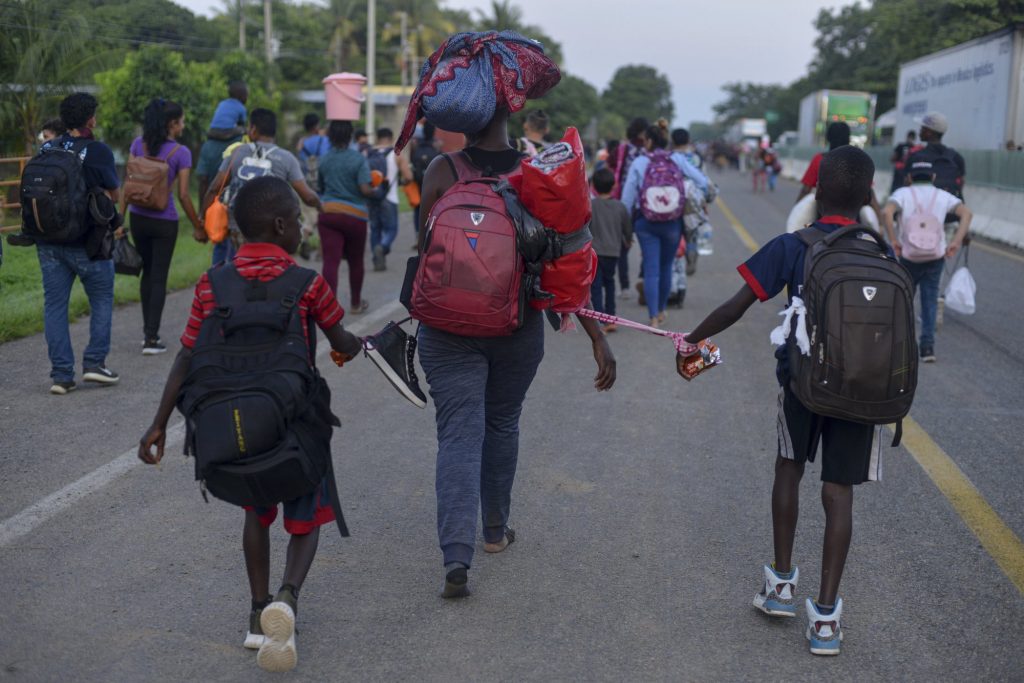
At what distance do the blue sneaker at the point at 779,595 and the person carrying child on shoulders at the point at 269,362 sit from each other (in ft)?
5.13

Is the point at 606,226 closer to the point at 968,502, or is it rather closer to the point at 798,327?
the point at 968,502

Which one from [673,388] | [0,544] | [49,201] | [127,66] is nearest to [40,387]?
[49,201]

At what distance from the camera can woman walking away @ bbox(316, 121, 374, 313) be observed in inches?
403

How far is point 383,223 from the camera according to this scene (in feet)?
47.6

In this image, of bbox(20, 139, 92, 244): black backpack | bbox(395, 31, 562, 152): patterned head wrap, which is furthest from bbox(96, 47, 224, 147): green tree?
bbox(395, 31, 562, 152): patterned head wrap

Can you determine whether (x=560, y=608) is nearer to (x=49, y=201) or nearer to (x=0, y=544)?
(x=0, y=544)

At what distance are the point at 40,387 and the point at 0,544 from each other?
10.1 feet

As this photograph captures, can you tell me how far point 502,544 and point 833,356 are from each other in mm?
1759

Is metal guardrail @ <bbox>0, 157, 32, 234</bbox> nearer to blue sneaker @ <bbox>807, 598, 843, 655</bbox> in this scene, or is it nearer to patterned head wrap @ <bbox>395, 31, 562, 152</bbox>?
patterned head wrap @ <bbox>395, 31, 562, 152</bbox>

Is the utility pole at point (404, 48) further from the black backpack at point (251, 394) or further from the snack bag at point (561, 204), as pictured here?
the black backpack at point (251, 394)

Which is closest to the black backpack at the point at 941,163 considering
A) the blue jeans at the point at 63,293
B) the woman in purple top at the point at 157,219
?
the woman in purple top at the point at 157,219

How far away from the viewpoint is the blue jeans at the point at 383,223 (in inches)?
555

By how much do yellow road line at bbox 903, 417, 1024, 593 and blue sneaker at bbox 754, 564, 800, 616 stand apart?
99 centimetres

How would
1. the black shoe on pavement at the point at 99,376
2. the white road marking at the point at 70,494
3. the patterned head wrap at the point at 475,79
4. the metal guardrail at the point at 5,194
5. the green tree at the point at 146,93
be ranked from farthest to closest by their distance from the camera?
the green tree at the point at 146,93
the metal guardrail at the point at 5,194
the black shoe on pavement at the point at 99,376
the white road marking at the point at 70,494
the patterned head wrap at the point at 475,79
